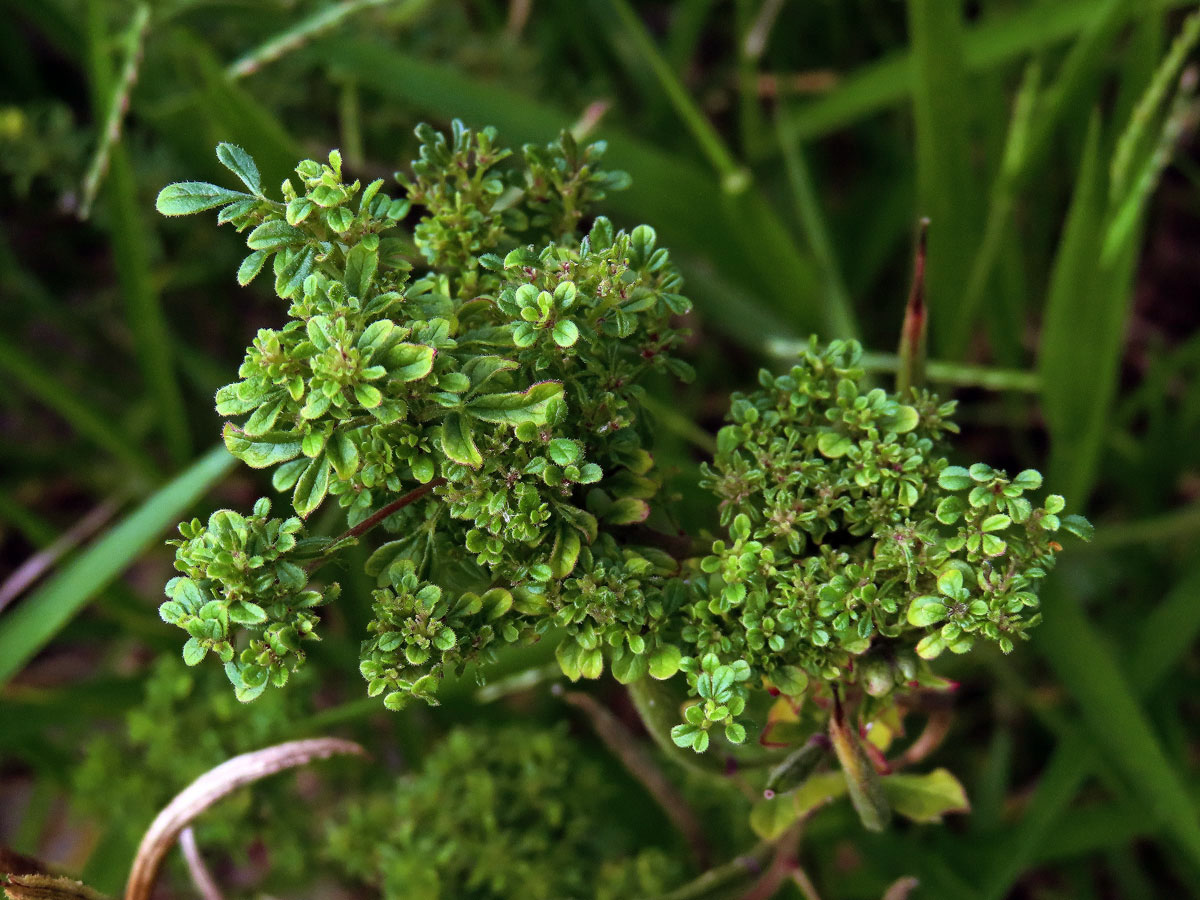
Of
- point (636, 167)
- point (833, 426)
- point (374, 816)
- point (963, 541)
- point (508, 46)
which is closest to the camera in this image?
point (963, 541)

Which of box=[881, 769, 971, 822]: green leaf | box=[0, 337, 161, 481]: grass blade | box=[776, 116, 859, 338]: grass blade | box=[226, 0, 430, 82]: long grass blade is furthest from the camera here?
box=[776, 116, 859, 338]: grass blade

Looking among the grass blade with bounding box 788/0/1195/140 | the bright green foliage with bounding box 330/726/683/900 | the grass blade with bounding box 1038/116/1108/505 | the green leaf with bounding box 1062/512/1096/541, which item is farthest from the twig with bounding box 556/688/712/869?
the grass blade with bounding box 788/0/1195/140

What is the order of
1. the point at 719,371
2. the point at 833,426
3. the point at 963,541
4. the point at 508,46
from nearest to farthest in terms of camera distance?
the point at 963,541 → the point at 833,426 → the point at 508,46 → the point at 719,371

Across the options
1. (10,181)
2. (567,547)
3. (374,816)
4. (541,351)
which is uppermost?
(10,181)

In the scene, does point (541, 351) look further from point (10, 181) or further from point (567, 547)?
point (10, 181)

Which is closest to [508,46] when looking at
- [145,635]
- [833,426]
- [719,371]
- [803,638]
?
[719,371]

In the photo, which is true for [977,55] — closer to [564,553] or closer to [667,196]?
[667,196]

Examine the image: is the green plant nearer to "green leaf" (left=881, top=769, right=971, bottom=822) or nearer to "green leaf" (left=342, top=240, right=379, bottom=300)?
"green leaf" (left=342, top=240, right=379, bottom=300)

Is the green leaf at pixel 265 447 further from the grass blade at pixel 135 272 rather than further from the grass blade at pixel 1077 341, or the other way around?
the grass blade at pixel 1077 341

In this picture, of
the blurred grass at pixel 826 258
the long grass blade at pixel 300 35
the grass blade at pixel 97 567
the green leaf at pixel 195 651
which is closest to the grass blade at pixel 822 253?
the blurred grass at pixel 826 258
